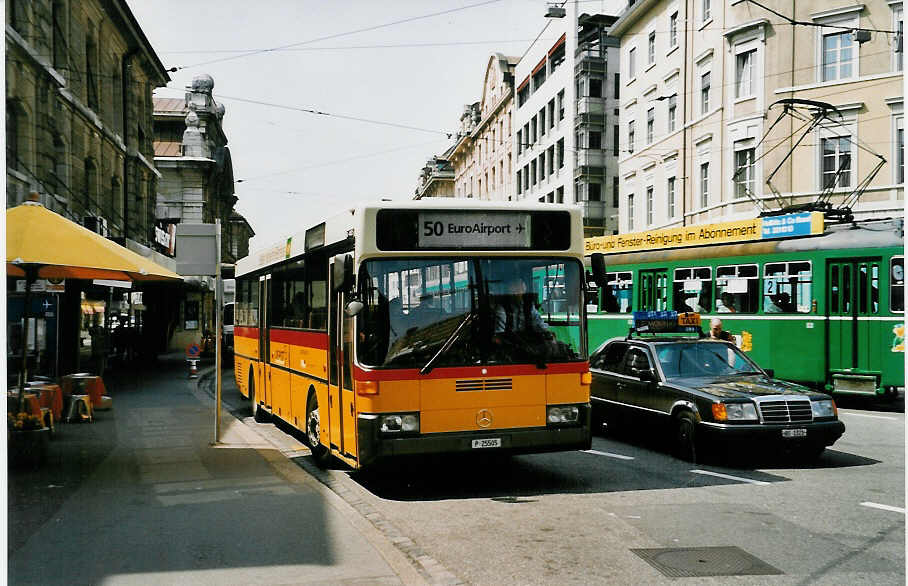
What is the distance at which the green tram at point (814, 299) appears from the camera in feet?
52.2

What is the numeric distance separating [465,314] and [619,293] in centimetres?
1344

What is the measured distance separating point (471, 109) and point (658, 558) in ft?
249

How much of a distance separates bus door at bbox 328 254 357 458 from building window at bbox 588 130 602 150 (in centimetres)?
4192

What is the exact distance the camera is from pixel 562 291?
893cm

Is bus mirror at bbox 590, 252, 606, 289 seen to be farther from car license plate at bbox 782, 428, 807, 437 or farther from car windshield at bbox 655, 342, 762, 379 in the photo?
car license plate at bbox 782, 428, 807, 437

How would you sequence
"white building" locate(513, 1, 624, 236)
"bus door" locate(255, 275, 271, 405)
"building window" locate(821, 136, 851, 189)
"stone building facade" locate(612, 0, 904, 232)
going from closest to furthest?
"bus door" locate(255, 275, 271, 405) < "stone building facade" locate(612, 0, 904, 232) < "building window" locate(821, 136, 851, 189) < "white building" locate(513, 1, 624, 236)

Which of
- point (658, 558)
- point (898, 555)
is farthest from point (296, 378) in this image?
point (898, 555)

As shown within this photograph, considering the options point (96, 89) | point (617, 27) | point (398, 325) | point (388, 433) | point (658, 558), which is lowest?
point (658, 558)

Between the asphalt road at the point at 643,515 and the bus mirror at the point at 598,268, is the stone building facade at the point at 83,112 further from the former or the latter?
the bus mirror at the point at 598,268

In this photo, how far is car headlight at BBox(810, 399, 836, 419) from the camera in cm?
1007

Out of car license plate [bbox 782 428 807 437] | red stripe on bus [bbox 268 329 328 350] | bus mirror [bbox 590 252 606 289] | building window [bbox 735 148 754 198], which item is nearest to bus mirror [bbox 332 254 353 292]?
red stripe on bus [bbox 268 329 328 350]

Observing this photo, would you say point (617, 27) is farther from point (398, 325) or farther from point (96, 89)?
point (398, 325)

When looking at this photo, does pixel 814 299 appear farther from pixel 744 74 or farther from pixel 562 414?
pixel 744 74

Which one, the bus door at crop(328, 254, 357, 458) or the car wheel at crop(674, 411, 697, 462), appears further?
the car wheel at crop(674, 411, 697, 462)
